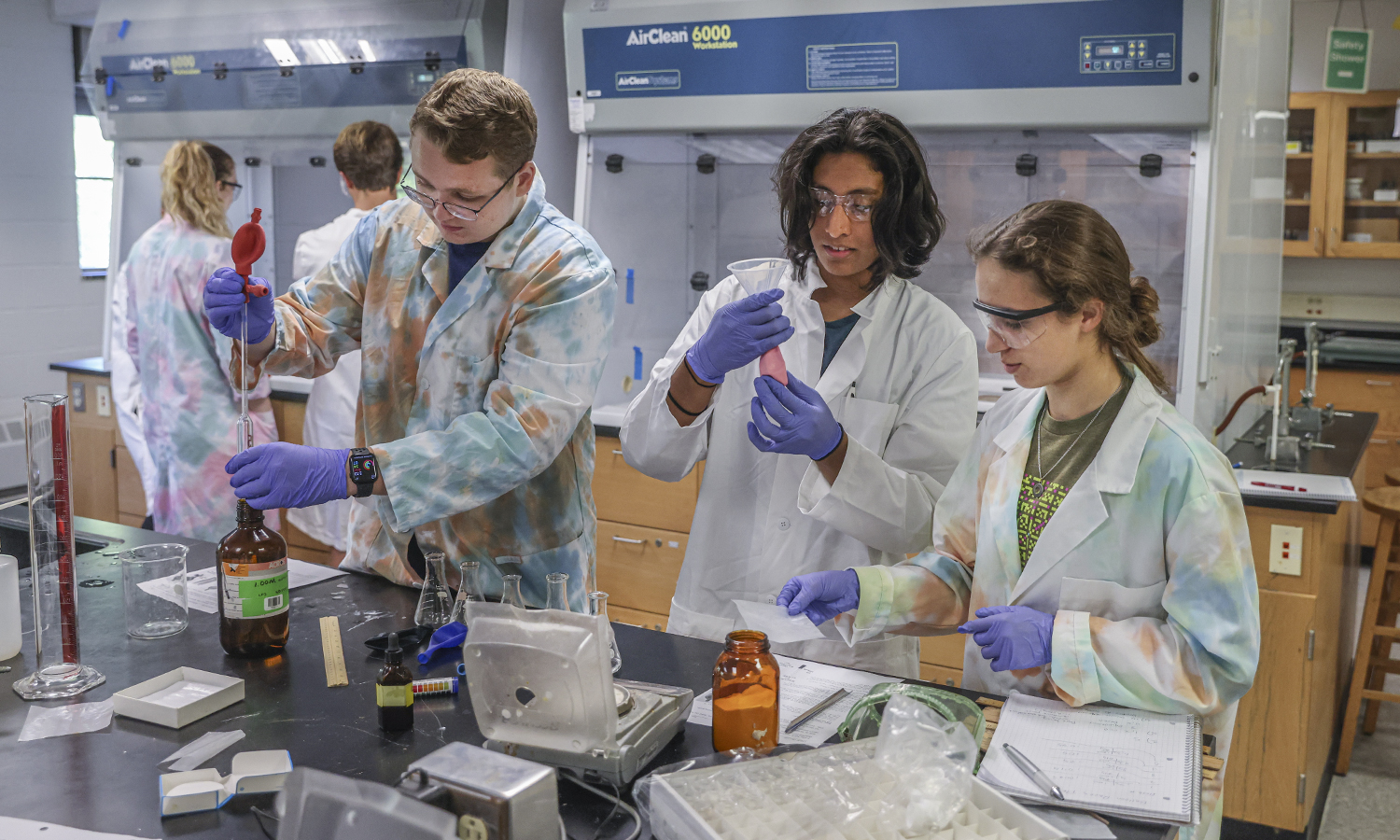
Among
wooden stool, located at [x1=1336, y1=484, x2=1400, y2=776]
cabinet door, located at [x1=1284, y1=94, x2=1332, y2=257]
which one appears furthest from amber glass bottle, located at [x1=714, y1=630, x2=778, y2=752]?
cabinet door, located at [x1=1284, y1=94, x2=1332, y2=257]

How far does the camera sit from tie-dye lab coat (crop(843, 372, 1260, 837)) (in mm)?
1326

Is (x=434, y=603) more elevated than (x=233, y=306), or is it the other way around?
(x=233, y=306)

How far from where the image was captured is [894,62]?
114 inches

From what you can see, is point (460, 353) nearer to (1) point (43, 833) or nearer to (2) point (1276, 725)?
(1) point (43, 833)

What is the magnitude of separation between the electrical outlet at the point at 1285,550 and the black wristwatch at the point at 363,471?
203cm

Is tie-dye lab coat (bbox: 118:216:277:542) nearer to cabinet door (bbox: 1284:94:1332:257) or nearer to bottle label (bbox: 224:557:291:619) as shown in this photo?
bottle label (bbox: 224:557:291:619)

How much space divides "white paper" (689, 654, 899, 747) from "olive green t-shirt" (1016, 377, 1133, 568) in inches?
11.4

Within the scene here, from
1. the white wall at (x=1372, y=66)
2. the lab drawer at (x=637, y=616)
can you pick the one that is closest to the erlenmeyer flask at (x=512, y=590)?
the lab drawer at (x=637, y=616)

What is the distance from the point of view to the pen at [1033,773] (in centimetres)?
116

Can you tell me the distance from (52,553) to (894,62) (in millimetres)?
2274

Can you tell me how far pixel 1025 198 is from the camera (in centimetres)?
312

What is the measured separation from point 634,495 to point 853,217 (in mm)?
1677

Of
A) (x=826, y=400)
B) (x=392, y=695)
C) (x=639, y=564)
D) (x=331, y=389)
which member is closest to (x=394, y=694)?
(x=392, y=695)

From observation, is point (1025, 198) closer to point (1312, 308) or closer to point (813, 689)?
point (813, 689)
